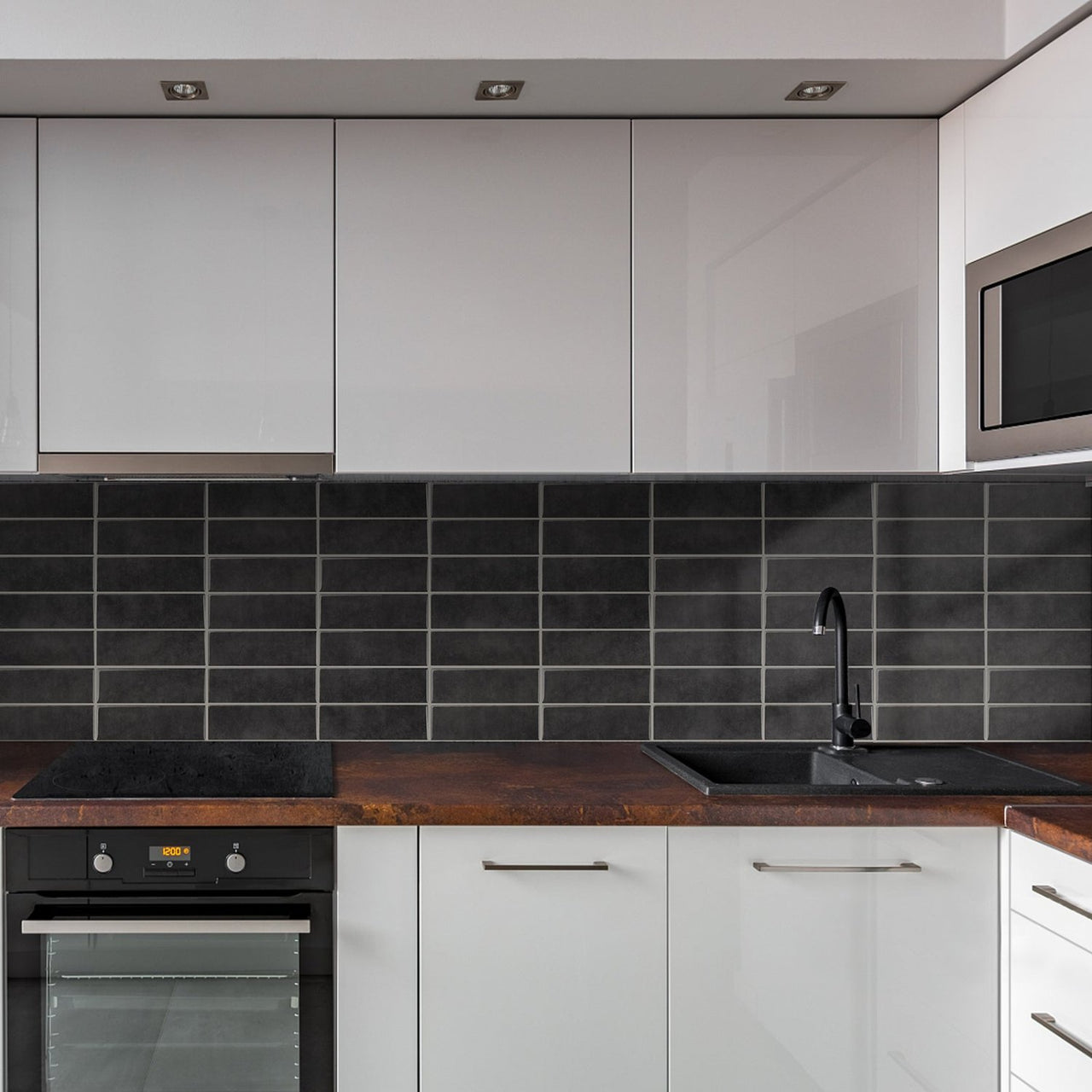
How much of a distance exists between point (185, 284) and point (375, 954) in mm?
1278

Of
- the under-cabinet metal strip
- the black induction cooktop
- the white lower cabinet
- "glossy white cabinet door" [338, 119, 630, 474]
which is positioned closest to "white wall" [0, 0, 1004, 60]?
"glossy white cabinet door" [338, 119, 630, 474]

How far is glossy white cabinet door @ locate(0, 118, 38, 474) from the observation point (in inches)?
77.2

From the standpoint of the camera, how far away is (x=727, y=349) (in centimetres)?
201

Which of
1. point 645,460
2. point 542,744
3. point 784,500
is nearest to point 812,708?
point 784,500

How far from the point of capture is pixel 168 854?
1786mm

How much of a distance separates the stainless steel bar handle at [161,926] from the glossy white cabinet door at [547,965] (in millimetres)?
258

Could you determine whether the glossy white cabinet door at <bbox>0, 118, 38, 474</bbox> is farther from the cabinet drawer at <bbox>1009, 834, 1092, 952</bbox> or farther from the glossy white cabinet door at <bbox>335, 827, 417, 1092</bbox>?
the cabinet drawer at <bbox>1009, 834, 1092, 952</bbox>

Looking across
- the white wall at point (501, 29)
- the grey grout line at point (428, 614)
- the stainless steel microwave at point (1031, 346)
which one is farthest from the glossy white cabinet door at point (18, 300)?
→ the stainless steel microwave at point (1031, 346)

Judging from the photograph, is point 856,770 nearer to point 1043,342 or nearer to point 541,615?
point 541,615

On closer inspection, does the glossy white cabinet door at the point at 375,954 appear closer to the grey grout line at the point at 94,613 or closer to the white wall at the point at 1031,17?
the grey grout line at the point at 94,613

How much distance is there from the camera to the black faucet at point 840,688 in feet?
7.06

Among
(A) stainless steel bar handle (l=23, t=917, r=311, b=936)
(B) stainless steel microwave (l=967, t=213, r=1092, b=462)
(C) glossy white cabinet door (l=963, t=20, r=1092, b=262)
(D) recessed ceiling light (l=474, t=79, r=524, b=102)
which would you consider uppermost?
(D) recessed ceiling light (l=474, t=79, r=524, b=102)

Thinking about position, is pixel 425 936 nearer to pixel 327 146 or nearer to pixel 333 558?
pixel 333 558

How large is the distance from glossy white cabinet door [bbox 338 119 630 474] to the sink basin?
2.22 feet
